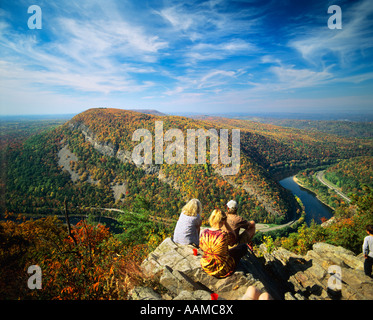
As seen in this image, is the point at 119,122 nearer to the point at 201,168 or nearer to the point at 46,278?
the point at 201,168

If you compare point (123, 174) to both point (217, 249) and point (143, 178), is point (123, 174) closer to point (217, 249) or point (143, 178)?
point (143, 178)

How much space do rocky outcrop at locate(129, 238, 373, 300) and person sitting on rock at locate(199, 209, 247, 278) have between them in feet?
1.08

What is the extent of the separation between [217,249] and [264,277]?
291cm

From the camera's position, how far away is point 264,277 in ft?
17.7

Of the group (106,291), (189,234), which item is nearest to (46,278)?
(106,291)

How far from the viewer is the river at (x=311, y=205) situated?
6811cm

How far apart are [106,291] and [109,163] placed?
4426 inches

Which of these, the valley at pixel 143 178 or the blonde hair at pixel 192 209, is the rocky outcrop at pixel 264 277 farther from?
the valley at pixel 143 178

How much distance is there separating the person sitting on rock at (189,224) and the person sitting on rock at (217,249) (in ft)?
3.01

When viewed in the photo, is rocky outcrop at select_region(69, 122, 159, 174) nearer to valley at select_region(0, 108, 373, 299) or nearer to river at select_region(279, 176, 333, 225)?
valley at select_region(0, 108, 373, 299)

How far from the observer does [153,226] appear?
11.3 m

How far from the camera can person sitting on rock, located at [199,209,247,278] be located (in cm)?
380

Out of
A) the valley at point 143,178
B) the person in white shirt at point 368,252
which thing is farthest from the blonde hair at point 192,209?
the valley at point 143,178

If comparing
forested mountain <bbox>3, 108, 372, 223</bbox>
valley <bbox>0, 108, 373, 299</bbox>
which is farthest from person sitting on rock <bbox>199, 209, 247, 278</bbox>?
forested mountain <bbox>3, 108, 372, 223</bbox>
